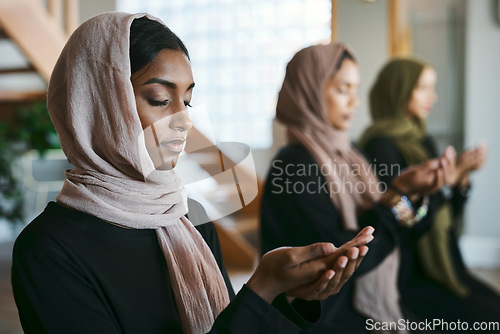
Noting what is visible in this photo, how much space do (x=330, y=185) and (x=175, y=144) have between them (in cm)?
29

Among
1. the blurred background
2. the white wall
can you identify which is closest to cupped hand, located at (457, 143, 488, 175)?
the blurred background

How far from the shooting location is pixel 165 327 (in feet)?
1.28

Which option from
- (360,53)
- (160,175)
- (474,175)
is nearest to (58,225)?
(160,175)

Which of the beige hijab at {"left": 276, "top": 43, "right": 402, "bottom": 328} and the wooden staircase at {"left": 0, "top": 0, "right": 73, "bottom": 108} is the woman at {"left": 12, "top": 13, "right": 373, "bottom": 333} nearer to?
the wooden staircase at {"left": 0, "top": 0, "right": 73, "bottom": 108}

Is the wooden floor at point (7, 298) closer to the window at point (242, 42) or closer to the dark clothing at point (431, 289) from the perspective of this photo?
the window at point (242, 42)

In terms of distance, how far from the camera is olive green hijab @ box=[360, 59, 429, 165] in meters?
1.15

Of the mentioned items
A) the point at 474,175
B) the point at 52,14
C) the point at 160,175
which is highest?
the point at 52,14

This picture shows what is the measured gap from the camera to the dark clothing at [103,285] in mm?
355

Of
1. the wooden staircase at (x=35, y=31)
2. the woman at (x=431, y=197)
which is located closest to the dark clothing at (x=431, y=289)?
the woman at (x=431, y=197)

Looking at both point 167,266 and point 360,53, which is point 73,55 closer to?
point 167,266

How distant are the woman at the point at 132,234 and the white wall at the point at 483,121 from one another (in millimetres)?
1793

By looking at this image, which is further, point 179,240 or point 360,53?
point 360,53

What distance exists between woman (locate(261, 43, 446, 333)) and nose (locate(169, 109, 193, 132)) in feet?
0.81

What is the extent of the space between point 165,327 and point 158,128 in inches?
6.4
